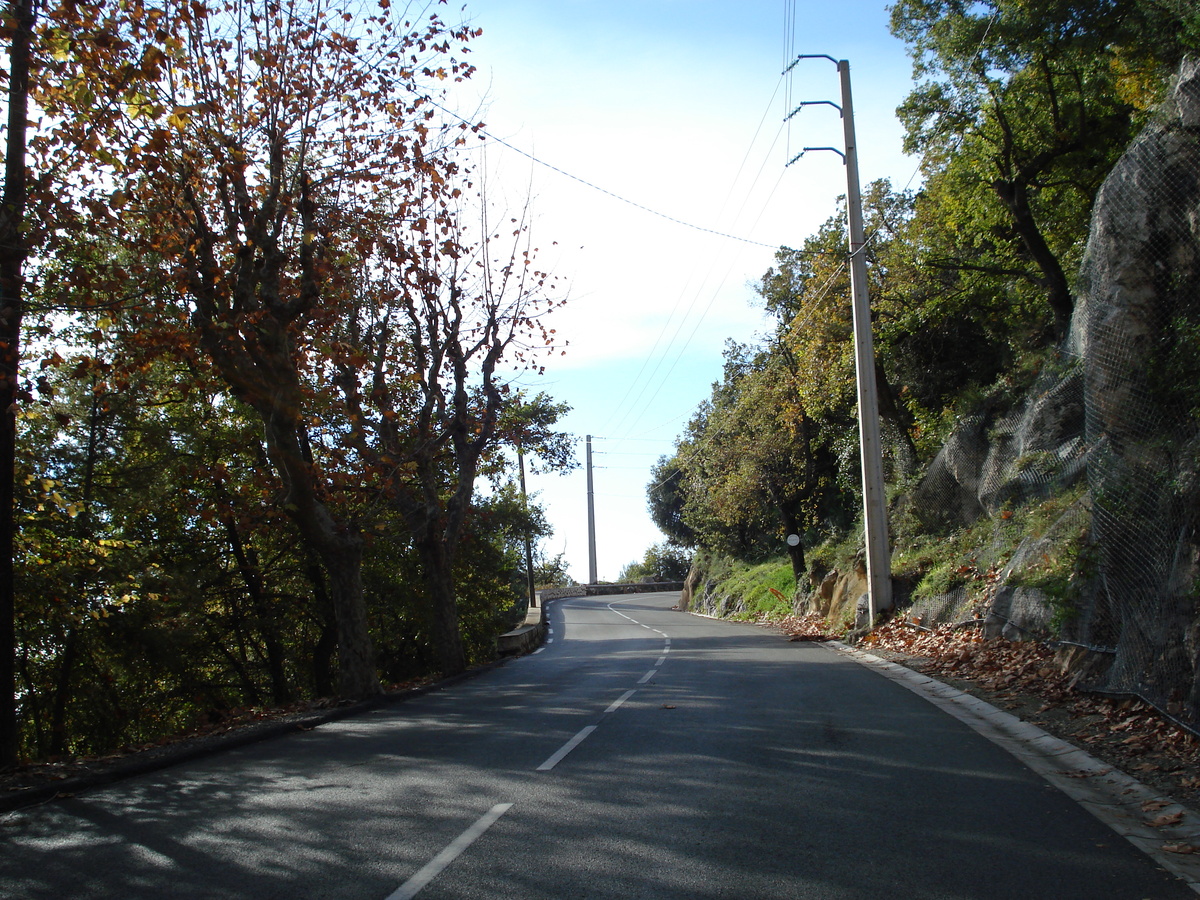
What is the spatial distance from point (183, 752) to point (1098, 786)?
7.59m

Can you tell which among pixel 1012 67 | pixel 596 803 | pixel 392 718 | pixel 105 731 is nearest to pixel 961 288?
pixel 1012 67

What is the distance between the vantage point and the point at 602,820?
18.2 feet

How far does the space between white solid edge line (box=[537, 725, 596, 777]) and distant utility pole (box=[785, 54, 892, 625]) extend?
427 inches

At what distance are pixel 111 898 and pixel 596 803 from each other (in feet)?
9.01

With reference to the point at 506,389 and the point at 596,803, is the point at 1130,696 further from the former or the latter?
the point at 506,389

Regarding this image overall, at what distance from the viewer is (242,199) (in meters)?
12.2

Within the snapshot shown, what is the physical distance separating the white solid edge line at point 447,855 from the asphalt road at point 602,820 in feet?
0.06

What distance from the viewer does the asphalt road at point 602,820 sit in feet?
14.8

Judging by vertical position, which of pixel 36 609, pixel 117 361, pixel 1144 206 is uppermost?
pixel 1144 206

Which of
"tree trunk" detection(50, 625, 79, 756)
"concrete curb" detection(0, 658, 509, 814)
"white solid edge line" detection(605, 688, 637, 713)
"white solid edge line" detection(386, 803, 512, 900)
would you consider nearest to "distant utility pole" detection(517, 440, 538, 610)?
"tree trunk" detection(50, 625, 79, 756)

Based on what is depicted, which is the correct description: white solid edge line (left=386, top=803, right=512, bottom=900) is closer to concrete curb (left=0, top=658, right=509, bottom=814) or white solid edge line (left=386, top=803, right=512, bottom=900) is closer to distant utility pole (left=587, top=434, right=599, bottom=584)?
concrete curb (left=0, top=658, right=509, bottom=814)

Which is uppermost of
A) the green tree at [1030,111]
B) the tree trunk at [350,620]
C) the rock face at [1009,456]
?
the green tree at [1030,111]

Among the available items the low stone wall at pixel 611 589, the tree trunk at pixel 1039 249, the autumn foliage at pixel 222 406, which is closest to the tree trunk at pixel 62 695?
the autumn foliage at pixel 222 406

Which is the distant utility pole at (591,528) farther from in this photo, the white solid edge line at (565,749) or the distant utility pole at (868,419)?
the white solid edge line at (565,749)
